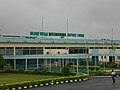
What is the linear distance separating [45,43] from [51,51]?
2261 mm

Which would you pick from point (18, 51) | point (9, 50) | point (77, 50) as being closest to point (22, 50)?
point (18, 51)

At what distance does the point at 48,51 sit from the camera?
2347 inches

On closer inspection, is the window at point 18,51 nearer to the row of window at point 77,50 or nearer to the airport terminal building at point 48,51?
the airport terminal building at point 48,51

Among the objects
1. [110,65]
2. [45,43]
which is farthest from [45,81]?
[110,65]

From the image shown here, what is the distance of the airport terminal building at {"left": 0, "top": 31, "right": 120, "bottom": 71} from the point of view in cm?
5316

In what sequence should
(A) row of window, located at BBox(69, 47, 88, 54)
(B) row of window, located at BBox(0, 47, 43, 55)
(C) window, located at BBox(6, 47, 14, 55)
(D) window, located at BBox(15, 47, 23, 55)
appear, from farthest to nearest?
(A) row of window, located at BBox(69, 47, 88, 54) < (D) window, located at BBox(15, 47, 23, 55) < (C) window, located at BBox(6, 47, 14, 55) < (B) row of window, located at BBox(0, 47, 43, 55)

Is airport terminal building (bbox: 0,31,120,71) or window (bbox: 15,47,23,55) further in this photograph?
window (bbox: 15,47,23,55)

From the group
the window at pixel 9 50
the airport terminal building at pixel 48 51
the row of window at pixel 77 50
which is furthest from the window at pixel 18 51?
the row of window at pixel 77 50

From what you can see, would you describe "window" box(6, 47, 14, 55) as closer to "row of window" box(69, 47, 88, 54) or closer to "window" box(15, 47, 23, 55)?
"window" box(15, 47, 23, 55)

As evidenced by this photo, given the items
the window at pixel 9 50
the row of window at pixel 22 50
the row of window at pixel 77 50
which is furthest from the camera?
the row of window at pixel 77 50

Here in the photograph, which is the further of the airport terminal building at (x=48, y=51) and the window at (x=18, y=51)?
the window at (x=18, y=51)

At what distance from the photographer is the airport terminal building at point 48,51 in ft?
174

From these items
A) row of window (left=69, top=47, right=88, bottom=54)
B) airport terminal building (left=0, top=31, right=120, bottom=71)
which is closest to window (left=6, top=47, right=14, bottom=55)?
airport terminal building (left=0, top=31, right=120, bottom=71)

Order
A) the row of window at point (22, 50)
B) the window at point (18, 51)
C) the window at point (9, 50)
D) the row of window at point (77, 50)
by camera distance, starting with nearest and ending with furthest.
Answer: the row of window at point (22, 50) < the window at point (9, 50) < the window at point (18, 51) < the row of window at point (77, 50)
